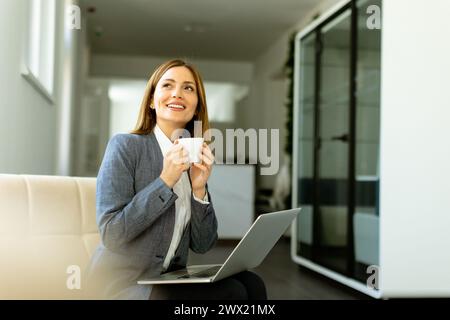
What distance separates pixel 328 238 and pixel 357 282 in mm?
680

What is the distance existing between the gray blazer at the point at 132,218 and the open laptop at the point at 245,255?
1.4 inches

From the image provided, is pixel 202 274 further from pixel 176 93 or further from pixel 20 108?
pixel 20 108

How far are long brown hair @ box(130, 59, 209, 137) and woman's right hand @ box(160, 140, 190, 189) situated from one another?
0.42ft

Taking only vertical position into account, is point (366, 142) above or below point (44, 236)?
above

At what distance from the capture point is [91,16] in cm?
470

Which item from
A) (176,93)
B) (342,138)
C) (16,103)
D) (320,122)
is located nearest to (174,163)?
(176,93)

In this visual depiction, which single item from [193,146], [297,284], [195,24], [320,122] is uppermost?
[195,24]

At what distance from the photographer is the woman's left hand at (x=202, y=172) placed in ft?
3.24

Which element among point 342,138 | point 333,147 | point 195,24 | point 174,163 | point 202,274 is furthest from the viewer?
point 195,24

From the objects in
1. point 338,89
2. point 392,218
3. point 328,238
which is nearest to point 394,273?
point 392,218

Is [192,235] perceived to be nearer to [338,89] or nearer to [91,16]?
[338,89]

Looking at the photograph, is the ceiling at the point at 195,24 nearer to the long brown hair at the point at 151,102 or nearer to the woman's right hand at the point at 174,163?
the long brown hair at the point at 151,102

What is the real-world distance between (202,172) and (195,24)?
3854 millimetres

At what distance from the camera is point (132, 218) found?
97 cm
